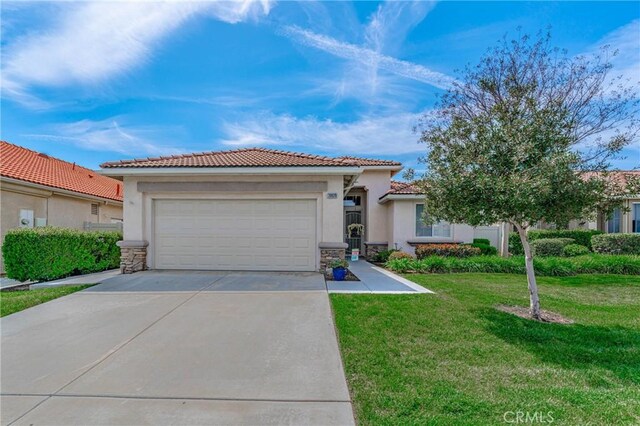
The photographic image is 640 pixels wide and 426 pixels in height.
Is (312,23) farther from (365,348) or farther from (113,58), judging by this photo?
(365,348)

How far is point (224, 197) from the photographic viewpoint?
10.1 metres

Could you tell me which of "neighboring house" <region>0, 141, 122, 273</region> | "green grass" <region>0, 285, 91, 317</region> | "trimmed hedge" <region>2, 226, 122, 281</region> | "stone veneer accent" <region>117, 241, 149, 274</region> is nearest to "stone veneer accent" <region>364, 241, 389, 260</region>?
"stone veneer accent" <region>117, 241, 149, 274</region>

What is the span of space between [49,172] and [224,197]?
10.1m

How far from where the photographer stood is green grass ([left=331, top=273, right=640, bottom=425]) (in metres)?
2.93

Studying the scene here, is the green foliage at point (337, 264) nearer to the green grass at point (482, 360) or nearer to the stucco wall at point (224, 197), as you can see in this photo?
the stucco wall at point (224, 197)

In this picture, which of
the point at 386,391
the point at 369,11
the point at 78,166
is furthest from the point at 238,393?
the point at 78,166

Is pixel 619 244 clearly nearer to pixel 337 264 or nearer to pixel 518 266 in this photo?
pixel 518 266

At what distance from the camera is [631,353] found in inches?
166

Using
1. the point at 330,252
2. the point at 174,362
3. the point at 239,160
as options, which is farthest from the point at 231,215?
the point at 174,362

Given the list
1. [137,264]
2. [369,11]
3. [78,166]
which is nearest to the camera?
[369,11]

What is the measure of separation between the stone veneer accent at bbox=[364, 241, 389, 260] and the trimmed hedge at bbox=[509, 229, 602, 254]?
21.5 feet

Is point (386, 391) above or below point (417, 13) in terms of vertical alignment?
below

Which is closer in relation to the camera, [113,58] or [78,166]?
[113,58]

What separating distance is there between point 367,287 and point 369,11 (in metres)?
7.52
